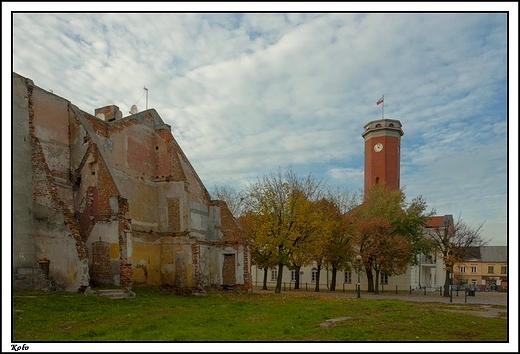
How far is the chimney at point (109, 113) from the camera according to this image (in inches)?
1050

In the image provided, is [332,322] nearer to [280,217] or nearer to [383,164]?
[280,217]

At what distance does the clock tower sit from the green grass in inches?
1770

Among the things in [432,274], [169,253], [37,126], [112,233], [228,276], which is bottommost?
[432,274]

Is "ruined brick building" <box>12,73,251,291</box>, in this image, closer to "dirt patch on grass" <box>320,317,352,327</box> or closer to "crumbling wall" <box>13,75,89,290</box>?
"crumbling wall" <box>13,75,89,290</box>

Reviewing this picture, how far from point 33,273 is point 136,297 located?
4385 millimetres

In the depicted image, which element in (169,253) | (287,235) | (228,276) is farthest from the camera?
(287,235)

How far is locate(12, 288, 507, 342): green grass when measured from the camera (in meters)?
10.5

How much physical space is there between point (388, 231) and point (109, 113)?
24864 millimetres

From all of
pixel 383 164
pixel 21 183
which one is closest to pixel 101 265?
pixel 21 183

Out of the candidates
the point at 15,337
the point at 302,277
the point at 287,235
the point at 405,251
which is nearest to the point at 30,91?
the point at 15,337

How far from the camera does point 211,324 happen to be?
41.1ft

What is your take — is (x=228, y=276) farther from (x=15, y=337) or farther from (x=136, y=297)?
(x=15, y=337)

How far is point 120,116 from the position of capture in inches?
1060

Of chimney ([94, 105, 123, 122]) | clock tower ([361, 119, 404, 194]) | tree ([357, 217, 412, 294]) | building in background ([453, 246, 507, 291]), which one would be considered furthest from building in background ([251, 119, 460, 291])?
chimney ([94, 105, 123, 122])
